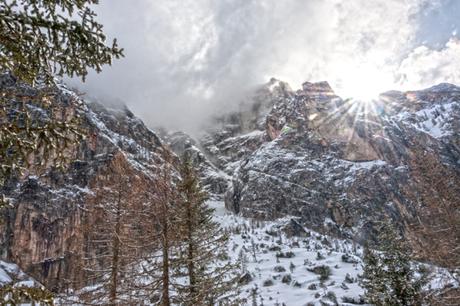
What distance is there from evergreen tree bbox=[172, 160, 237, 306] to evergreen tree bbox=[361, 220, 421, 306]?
45.2 feet

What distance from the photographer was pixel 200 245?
40.0ft

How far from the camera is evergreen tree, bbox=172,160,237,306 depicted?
1112 cm

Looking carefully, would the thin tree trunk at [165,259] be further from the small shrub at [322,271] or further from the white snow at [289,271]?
the small shrub at [322,271]

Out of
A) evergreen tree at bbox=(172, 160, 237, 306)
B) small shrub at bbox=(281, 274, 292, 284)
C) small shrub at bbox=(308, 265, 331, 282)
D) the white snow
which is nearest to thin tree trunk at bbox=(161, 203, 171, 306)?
evergreen tree at bbox=(172, 160, 237, 306)

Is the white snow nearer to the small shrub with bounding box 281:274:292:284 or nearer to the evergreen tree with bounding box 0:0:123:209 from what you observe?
the small shrub with bounding box 281:274:292:284

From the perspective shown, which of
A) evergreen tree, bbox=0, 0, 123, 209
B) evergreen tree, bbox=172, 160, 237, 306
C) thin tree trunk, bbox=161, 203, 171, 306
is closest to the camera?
evergreen tree, bbox=0, 0, 123, 209

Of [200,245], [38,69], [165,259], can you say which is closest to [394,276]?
[200,245]

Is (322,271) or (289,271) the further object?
(289,271)

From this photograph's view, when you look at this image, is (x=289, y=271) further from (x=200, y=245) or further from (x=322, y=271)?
(x=200, y=245)

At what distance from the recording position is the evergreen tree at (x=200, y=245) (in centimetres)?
1112

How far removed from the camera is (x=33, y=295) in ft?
13.3

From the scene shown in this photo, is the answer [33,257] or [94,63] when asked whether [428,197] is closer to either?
[94,63]

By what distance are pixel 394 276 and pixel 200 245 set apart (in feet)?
51.3

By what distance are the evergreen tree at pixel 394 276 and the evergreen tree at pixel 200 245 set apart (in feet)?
45.2
